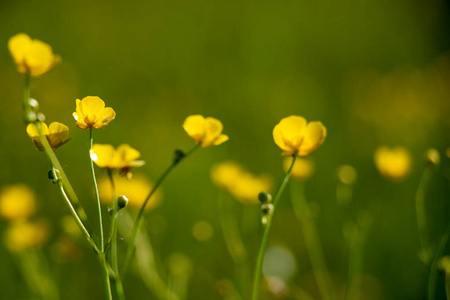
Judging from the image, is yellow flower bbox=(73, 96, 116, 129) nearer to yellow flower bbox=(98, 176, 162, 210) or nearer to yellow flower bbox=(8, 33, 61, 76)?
yellow flower bbox=(8, 33, 61, 76)

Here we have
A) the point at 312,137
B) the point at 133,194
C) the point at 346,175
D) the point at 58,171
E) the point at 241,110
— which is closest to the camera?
the point at 58,171

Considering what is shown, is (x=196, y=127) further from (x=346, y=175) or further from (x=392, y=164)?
(x=392, y=164)

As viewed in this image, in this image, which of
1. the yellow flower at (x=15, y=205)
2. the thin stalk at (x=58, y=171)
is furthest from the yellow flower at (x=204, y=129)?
the yellow flower at (x=15, y=205)

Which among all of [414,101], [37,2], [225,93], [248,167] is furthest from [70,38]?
[414,101]

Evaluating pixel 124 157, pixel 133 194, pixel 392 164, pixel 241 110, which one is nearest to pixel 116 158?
pixel 124 157

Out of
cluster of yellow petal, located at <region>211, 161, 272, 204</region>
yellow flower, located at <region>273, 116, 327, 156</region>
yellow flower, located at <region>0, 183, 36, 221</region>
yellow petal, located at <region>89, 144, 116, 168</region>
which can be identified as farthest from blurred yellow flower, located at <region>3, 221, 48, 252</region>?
yellow flower, located at <region>273, 116, 327, 156</region>
